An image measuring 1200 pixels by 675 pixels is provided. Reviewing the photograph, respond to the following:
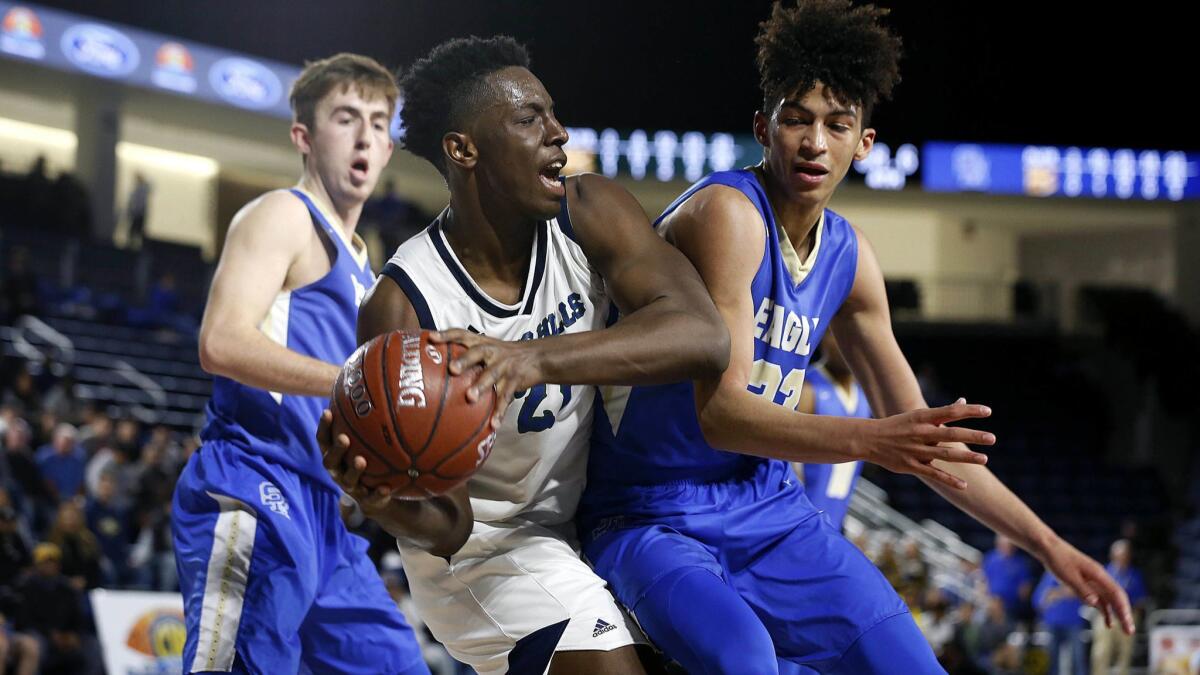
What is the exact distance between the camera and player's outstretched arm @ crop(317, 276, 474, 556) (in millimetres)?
2307

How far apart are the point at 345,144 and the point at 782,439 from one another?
1750 mm

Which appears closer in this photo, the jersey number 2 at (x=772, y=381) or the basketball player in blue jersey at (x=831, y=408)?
the jersey number 2 at (x=772, y=381)

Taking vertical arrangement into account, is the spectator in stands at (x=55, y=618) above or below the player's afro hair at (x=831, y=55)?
below

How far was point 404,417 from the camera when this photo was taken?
2250mm

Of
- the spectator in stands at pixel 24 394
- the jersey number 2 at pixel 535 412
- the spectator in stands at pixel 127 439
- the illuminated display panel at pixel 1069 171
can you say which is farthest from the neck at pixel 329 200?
the illuminated display panel at pixel 1069 171

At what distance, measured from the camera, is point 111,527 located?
8.30m

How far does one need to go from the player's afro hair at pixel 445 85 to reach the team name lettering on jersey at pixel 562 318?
1.34ft

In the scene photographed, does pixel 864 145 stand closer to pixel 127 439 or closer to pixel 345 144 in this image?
pixel 345 144

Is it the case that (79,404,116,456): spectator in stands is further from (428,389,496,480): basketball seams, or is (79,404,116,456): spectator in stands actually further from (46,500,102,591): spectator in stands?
(428,389,496,480): basketball seams

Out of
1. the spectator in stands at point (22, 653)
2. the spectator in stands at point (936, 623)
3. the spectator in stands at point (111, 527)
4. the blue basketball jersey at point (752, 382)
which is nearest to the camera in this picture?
the blue basketball jersey at point (752, 382)

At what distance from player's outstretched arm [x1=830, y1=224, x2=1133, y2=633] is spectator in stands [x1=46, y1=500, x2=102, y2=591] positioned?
5410mm

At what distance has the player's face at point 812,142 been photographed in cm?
312

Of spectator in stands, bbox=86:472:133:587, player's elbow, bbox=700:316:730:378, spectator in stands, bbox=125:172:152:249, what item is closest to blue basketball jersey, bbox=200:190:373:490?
player's elbow, bbox=700:316:730:378

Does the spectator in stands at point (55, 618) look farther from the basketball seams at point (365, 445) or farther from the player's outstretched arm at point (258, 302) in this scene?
the basketball seams at point (365, 445)
